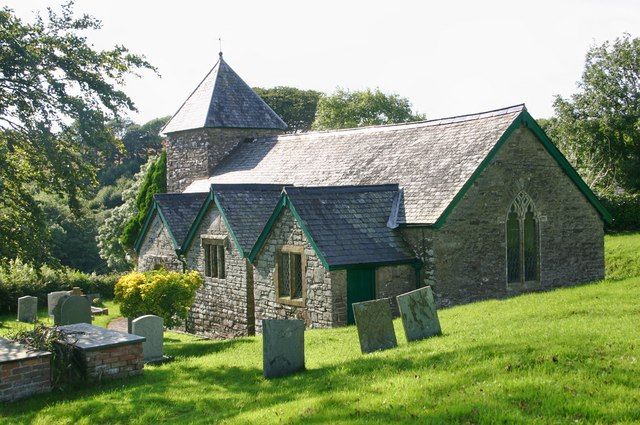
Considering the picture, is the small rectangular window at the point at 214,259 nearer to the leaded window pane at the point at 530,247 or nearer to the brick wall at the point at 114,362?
the brick wall at the point at 114,362

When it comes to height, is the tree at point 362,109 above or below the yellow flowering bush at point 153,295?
above

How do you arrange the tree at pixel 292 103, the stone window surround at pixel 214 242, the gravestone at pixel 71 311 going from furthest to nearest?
the tree at pixel 292 103
the stone window surround at pixel 214 242
the gravestone at pixel 71 311

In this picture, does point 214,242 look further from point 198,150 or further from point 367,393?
point 367,393

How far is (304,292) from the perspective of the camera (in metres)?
21.7

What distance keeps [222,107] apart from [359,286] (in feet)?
65.5

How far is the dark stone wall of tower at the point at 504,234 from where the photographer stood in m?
22.0

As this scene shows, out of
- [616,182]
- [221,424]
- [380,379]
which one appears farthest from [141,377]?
[616,182]

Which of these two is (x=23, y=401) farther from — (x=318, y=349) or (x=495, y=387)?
(x=495, y=387)

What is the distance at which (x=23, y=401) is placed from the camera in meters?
14.3

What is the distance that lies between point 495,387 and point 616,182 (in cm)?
3826

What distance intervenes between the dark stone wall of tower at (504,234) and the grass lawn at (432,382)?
13.4 feet

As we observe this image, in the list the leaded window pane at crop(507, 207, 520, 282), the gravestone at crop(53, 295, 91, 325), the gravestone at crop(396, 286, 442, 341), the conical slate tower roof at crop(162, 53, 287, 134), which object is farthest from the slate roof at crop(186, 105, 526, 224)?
the gravestone at crop(53, 295, 91, 325)

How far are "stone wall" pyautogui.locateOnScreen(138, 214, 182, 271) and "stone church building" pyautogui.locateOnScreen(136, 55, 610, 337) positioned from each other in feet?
0.26

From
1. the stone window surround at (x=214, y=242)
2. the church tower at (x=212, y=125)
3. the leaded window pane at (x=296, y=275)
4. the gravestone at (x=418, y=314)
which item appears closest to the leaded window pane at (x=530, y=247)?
the leaded window pane at (x=296, y=275)
